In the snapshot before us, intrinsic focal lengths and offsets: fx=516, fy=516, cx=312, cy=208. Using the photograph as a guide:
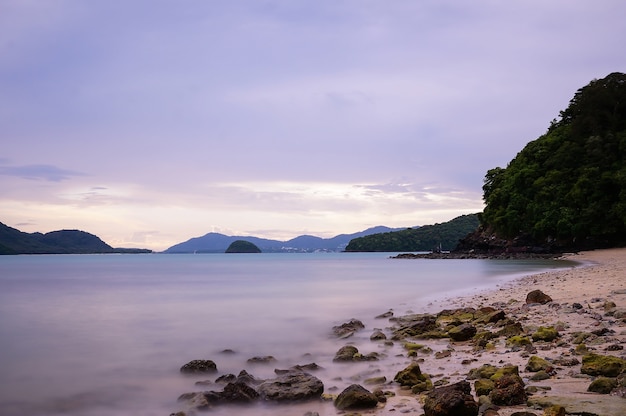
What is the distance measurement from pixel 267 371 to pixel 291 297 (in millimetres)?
17077

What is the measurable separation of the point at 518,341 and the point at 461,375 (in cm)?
211

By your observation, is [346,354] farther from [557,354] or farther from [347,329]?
[347,329]

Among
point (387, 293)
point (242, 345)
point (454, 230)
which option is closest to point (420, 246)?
point (454, 230)

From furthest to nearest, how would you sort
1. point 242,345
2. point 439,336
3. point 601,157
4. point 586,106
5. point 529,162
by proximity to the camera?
point 529,162 < point 586,106 < point 601,157 < point 242,345 < point 439,336

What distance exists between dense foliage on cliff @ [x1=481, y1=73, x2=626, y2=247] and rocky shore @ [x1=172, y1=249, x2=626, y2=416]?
5303 centimetres

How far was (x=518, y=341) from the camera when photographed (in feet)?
30.2

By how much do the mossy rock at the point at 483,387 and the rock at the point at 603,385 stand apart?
1081mm

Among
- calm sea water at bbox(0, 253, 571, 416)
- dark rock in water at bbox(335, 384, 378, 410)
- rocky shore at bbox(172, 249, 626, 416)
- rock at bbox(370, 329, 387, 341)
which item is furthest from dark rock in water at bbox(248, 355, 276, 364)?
dark rock in water at bbox(335, 384, 378, 410)

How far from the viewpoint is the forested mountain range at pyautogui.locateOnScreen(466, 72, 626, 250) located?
59.4m

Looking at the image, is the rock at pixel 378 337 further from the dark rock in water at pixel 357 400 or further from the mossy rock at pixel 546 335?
the dark rock in water at pixel 357 400

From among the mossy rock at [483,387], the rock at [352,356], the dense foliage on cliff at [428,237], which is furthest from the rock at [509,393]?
the dense foliage on cliff at [428,237]

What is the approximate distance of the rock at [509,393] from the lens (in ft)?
18.8

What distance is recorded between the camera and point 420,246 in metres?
165

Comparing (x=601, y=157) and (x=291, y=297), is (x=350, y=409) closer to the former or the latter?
(x=291, y=297)
